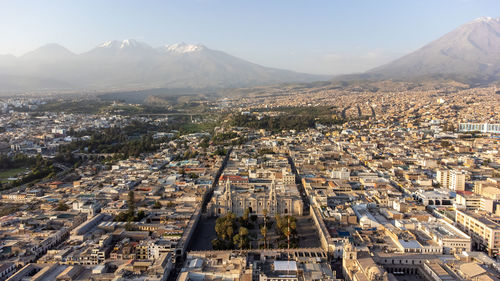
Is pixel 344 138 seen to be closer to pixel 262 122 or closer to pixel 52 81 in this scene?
pixel 262 122

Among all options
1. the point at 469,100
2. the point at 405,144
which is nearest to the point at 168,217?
the point at 405,144

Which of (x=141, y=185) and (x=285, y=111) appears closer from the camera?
(x=141, y=185)

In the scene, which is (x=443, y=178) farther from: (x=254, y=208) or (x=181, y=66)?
(x=181, y=66)

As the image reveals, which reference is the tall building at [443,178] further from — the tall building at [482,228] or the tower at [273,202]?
the tower at [273,202]

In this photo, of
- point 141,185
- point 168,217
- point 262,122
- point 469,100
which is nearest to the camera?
point 168,217

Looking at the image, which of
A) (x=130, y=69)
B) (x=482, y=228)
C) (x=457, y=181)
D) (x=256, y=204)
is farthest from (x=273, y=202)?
(x=130, y=69)

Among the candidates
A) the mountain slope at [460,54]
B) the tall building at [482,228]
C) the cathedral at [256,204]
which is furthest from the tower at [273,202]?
the mountain slope at [460,54]
